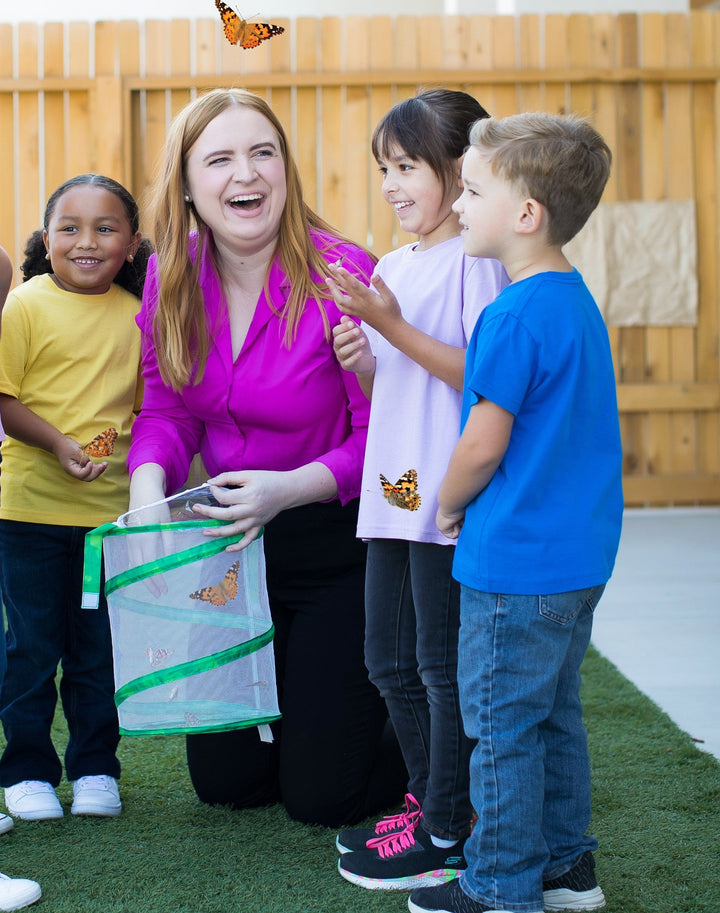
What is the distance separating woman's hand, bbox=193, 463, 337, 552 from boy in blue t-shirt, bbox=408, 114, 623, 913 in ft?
1.56

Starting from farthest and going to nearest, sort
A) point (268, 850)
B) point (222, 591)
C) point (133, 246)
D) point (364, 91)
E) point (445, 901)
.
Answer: point (364, 91) → point (133, 246) → point (268, 850) → point (222, 591) → point (445, 901)

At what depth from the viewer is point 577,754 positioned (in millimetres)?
1902

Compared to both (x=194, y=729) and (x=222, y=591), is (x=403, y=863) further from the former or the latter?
(x=222, y=591)

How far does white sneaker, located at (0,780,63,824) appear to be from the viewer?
236cm

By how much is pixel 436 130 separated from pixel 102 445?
3.47 feet

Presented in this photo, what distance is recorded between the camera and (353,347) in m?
2.02

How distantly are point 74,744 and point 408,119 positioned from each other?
157cm

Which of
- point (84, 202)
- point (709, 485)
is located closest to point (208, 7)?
point (709, 485)

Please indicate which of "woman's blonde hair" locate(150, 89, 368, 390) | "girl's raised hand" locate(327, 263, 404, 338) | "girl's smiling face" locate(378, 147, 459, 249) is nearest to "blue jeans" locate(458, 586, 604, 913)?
"girl's raised hand" locate(327, 263, 404, 338)

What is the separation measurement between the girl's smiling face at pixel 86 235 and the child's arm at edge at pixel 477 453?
1.15 meters

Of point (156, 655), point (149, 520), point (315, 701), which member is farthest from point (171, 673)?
point (315, 701)

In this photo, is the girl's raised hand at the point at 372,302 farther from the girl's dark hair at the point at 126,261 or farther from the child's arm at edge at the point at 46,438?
the girl's dark hair at the point at 126,261

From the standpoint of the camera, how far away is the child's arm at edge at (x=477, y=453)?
1724 mm

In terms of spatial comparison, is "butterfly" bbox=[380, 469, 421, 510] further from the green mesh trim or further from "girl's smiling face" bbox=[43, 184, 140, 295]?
"girl's smiling face" bbox=[43, 184, 140, 295]
